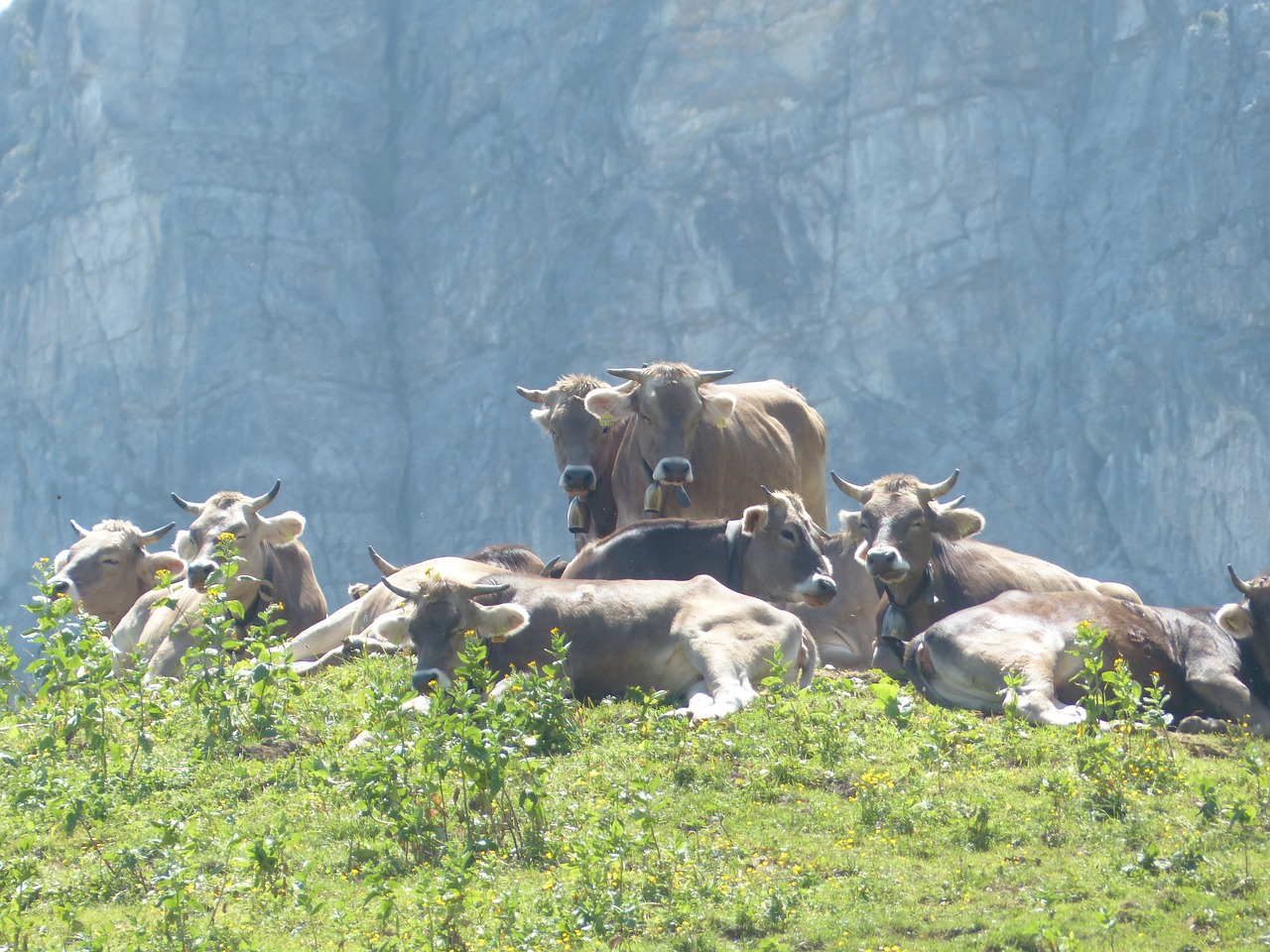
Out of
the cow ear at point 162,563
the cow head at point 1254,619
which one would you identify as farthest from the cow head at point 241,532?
the cow head at point 1254,619

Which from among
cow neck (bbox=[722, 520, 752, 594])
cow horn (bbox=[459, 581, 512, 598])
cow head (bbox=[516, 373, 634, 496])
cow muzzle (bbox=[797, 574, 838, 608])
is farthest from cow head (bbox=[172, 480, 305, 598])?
cow muzzle (bbox=[797, 574, 838, 608])

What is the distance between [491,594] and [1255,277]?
76.9m

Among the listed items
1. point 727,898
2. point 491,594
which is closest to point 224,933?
point 727,898

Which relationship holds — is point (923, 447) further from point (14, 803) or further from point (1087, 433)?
point (14, 803)

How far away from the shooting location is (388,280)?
339 feet

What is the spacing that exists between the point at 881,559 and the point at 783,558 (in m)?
1.21

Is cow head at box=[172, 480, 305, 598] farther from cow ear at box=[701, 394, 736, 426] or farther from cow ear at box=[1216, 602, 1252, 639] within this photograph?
cow ear at box=[1216, 602, 1252, 639]

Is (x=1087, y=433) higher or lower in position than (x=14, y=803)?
lower

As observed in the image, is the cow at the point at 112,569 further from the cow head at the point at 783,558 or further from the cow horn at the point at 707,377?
the cow head at the point at 783,558

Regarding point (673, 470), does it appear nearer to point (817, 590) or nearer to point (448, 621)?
point (817, 590)

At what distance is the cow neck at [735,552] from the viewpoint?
1446cm

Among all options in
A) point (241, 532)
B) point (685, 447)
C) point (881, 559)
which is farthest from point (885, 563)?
point (241, 532)

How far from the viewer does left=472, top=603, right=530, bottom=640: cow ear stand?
1174 cm

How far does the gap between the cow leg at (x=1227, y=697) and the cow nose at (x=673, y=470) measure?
20.5 feet
